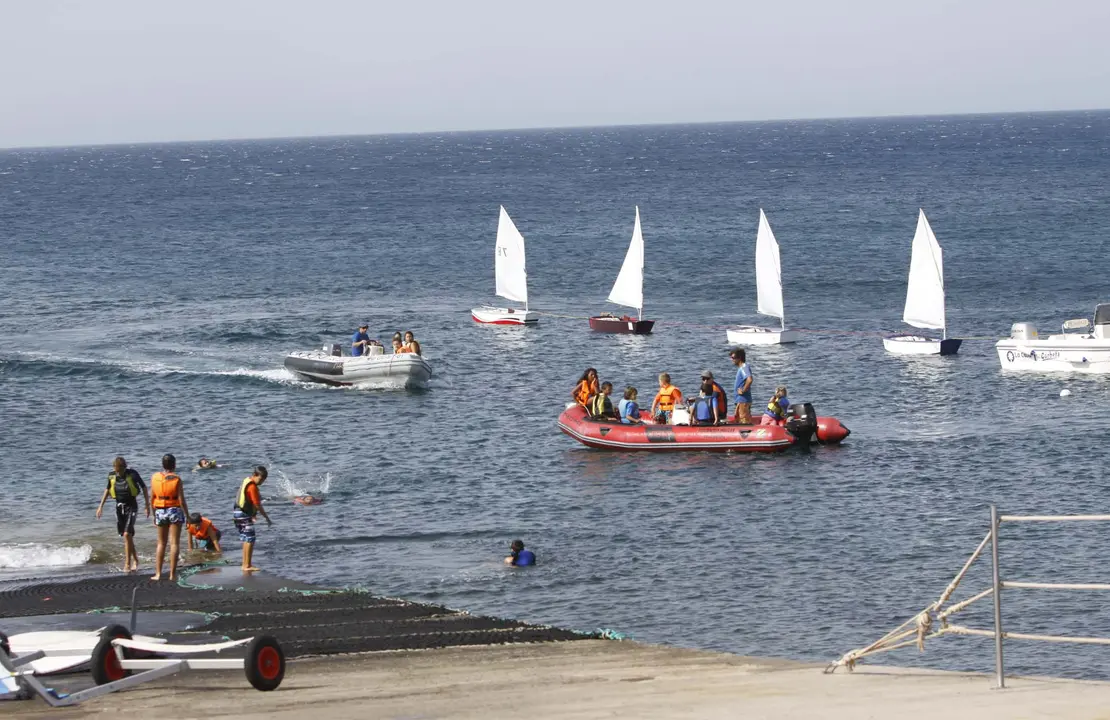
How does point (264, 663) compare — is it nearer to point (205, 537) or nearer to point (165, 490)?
point (165, 490)

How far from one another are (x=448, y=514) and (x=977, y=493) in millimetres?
12230

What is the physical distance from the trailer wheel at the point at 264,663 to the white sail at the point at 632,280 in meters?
48.1

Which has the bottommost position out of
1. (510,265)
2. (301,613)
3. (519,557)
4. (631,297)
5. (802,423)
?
(519,557)

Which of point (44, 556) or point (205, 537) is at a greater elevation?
point (205, 537)

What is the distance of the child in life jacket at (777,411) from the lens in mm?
38250

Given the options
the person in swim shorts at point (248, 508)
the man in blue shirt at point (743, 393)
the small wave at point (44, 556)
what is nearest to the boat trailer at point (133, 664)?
the person in swim shorts at point (248, 508)

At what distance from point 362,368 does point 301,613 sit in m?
27.4

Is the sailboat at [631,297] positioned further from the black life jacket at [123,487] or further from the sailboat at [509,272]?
the black life jacket at [123,487]

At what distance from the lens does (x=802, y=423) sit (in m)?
38.0

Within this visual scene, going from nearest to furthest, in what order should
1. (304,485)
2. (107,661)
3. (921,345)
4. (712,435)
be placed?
(107,661) < (304,485) < (712,435) < (921,345)

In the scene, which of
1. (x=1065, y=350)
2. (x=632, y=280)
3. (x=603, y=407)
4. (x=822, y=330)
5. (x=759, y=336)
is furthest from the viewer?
(x=632, y=280)

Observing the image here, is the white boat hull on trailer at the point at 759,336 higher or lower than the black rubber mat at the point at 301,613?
higher

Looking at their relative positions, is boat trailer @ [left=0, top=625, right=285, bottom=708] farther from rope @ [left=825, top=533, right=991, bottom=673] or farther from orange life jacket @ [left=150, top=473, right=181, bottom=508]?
orange life jacket @ [left=150, top=473, right=181, bottom=508]

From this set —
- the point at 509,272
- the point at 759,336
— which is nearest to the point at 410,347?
the point at 759,336
